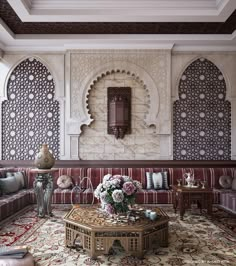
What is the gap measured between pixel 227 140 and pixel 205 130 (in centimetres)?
59

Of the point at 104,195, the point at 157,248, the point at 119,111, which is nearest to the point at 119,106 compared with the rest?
the point at 119,111

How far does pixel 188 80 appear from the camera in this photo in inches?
316

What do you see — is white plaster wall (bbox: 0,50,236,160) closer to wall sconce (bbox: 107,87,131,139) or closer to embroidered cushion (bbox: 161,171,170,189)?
wall sconce (bbox: 107,87,131,139)

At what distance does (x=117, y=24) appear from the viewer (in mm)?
6840

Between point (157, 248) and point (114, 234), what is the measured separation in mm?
707

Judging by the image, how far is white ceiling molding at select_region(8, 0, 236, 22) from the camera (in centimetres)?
620

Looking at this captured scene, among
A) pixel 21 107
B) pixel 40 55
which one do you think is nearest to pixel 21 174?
pixel 21 107

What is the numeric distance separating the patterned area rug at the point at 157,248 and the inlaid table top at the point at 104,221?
0.36m

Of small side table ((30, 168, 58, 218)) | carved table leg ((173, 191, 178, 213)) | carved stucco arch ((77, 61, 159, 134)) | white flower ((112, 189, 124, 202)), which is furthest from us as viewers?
carved stucco arch ((77, 61, 159, 134))

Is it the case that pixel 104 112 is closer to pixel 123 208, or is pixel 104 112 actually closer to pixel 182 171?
pixel 182 171

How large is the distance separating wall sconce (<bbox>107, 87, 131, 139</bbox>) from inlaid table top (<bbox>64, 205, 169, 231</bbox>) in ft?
10.7

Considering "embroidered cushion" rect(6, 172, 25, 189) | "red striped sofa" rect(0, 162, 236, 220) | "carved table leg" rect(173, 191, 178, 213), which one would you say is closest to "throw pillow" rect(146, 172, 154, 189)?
"red striped sofa" rect(0, 162, 236, 220)

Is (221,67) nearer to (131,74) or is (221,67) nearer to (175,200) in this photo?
(131,74)

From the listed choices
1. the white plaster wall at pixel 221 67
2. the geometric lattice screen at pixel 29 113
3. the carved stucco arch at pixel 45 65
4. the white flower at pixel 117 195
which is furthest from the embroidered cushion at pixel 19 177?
the white plaster wall at pixel 221 67
